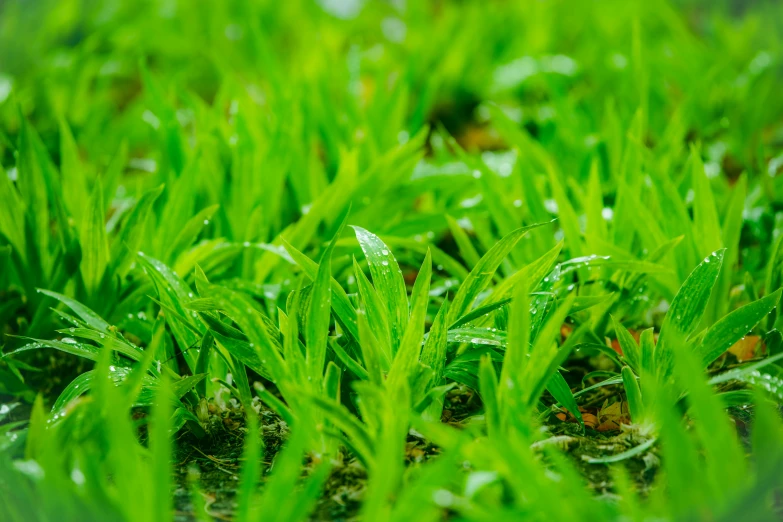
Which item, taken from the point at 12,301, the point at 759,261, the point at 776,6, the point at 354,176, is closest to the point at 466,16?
the point at 776,6

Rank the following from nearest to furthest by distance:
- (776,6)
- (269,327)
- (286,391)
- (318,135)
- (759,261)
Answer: (286,391) < (269,327) < (759,261) < (318,135) < (776,6)

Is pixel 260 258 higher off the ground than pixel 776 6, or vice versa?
pixel 776 6

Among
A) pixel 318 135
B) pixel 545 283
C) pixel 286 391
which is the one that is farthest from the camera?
pixel 318 135

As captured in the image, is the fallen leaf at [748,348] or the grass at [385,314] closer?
the grass at [385,314]

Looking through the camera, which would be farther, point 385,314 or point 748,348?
point 748,348

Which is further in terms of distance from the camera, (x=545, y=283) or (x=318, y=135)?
(x=318, y=135)

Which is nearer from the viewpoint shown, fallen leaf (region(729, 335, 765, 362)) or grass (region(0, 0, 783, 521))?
grass (region(0, 0, 783, 521))

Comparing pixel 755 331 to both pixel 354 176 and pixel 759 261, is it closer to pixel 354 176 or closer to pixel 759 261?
pixel 759 261

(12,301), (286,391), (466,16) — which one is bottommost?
(12,301)
